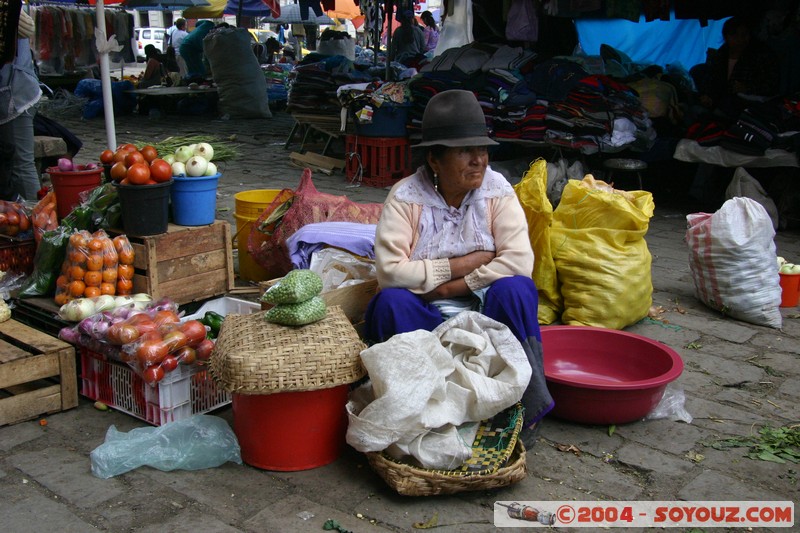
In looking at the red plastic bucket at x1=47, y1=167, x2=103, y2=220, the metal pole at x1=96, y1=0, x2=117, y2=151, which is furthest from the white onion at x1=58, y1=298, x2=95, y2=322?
the metal pole at x1=96, y1=0, x2=117, y2=151

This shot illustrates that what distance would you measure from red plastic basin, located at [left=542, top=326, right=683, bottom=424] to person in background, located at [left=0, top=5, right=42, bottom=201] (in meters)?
4.13

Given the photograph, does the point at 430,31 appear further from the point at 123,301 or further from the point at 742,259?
the point at 123,301

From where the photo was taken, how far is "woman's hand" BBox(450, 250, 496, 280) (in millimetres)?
2990

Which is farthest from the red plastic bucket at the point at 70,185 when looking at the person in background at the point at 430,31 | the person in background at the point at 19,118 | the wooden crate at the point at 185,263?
the person in background at the point at 430,31

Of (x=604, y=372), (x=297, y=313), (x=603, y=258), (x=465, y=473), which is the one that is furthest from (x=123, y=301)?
(x=603, y=258)

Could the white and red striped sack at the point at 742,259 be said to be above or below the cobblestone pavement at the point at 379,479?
above

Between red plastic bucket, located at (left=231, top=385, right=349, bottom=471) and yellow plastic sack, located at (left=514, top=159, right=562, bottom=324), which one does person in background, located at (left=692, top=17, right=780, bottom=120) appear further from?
red plastic bucket, located at (left=231, top=385, right=349, bottom=471)

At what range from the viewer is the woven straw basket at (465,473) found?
245 cm

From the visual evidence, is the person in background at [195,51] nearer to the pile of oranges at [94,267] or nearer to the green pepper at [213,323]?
the pile of oranges at [94,267]

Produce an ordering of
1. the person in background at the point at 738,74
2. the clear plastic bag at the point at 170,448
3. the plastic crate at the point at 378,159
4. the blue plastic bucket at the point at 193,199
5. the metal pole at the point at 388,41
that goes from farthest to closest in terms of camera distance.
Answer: the metal pole at the point at 388,41 < the plastic crate at the point at 378,159 < the person in background at the point at 738,74 < the blue plastic bucket at the point at 193,199 < the clear plastic bag at the point at 170,448

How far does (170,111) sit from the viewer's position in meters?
14.5

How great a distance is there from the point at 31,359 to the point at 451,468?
180cm

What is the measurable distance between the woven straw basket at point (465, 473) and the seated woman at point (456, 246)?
0.31 m

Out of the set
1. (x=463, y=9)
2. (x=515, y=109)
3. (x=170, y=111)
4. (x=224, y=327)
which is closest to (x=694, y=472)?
(x=224, y=327)
